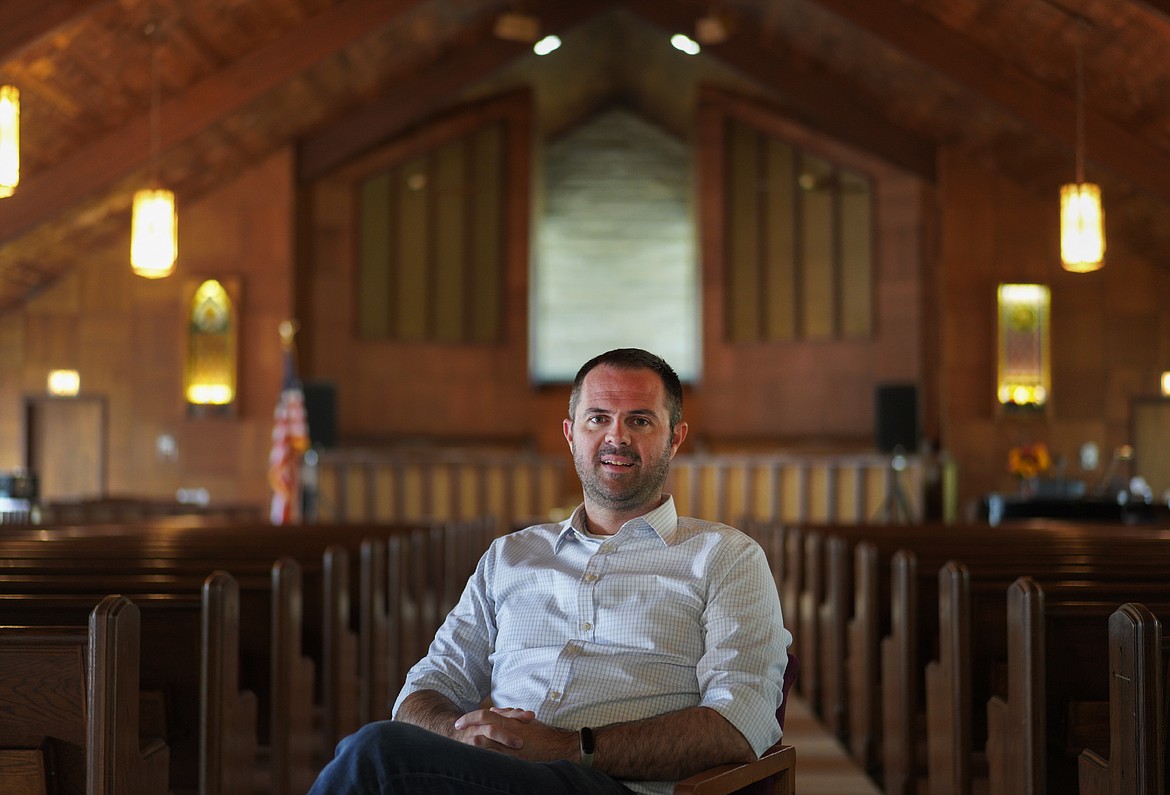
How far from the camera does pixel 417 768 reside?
6.22 ft

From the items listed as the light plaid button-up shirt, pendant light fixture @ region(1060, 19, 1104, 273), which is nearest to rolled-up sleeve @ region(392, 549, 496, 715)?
the light plaid button-up shirt

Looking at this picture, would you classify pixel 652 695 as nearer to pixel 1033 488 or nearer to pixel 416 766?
pixel 416 766

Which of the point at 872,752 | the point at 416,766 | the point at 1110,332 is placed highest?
the point at 1110,332

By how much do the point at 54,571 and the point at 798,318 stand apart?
10459 mm

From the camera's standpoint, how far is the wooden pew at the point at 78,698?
2367 millimetres

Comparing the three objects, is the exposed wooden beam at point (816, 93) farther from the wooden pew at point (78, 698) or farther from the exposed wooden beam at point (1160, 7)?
the wooden pew at point (78, 698)

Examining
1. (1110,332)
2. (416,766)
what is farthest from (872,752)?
(1110,332)

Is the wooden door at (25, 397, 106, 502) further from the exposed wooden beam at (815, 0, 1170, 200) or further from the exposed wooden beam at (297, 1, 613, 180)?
the exposed wooden beam at (815, 0, 1170, 200)

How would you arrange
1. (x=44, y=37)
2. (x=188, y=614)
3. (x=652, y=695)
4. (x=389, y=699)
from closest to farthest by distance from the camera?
(x=652, y=695) → (x=188, y=614) → (x=389, y=699) → (x=44, y=37)

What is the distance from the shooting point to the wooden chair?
6.52 ft

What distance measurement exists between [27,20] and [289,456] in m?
4.11

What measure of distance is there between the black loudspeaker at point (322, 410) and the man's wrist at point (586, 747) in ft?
32.2

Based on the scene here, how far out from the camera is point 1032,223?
481 inches

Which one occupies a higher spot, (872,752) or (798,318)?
(798,318)
